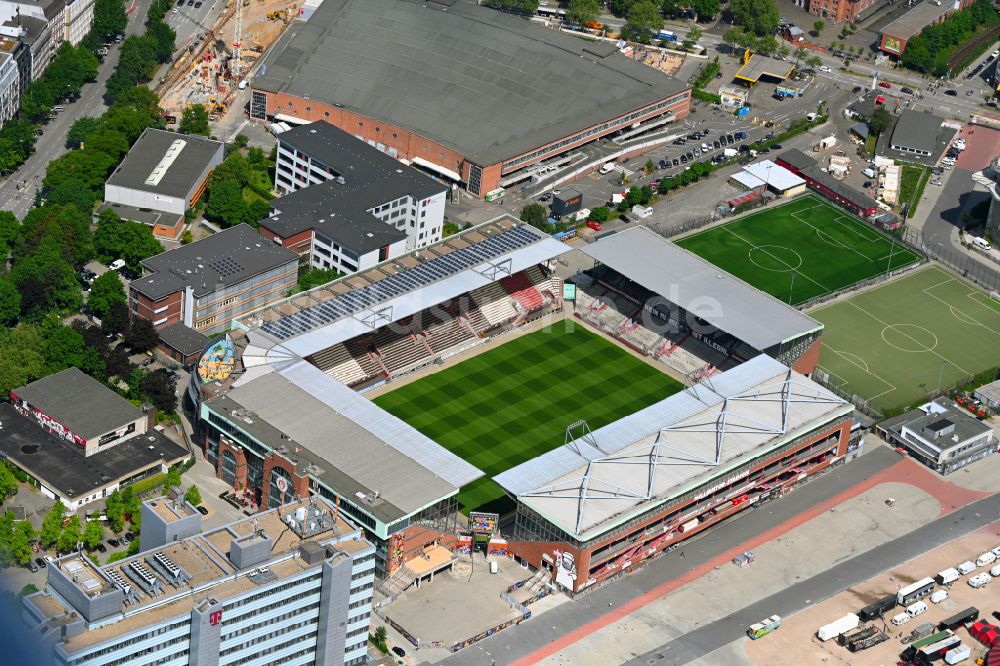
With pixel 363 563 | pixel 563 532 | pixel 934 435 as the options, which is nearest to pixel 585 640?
pixel 563 532

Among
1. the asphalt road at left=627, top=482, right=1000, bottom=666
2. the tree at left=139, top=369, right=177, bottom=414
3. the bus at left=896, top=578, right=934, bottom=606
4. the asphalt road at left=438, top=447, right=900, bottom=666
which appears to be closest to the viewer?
the asphalt road at left=438, top=447, right=900, bottom=666

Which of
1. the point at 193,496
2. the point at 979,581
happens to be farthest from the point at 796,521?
the point at 193,496

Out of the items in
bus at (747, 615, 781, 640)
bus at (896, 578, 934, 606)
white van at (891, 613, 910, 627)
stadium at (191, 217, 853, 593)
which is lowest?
bus at (747, 615, 781, 640)

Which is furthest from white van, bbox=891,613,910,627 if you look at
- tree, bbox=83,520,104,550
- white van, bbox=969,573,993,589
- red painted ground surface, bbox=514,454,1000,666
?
tree, bbox=83,520,104,550

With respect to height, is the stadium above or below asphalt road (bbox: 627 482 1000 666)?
above

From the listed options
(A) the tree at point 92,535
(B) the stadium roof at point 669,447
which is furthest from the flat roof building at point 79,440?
(B) the stadium roof at point 669,447

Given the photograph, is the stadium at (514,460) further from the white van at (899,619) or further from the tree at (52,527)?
the white van at (899,619)

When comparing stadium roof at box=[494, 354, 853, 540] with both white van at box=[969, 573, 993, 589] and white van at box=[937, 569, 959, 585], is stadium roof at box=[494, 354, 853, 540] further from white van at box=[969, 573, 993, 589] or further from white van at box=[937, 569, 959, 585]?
white van at box=[969, 573, 993, 589]
